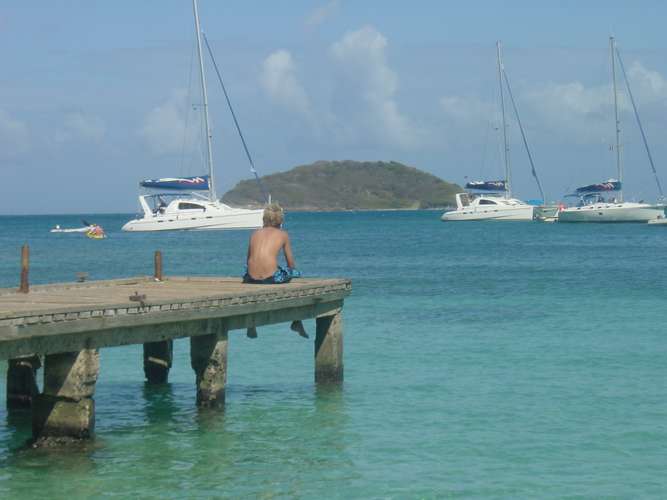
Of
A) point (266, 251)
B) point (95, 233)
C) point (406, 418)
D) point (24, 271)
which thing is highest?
point (266, 251)

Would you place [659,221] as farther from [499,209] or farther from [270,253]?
[270,253]

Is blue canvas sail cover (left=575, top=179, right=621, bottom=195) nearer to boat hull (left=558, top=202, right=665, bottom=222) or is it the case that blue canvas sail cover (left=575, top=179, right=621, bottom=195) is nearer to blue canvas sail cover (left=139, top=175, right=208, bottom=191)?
boat hull (left=558, top=202, right=665, bottom=222)

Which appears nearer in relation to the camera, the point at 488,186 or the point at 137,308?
the point at 137,308

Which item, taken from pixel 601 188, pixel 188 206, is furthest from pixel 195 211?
pixel 601 188

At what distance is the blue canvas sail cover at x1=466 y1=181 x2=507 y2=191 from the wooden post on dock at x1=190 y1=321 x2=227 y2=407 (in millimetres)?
105771

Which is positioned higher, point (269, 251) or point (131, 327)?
point (269, 251)

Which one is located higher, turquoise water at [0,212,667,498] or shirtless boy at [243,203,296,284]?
shirtless boy at [243,203,296,284]

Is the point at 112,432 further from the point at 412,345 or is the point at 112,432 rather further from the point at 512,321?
the point at 512,321

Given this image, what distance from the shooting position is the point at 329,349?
57.1 ft

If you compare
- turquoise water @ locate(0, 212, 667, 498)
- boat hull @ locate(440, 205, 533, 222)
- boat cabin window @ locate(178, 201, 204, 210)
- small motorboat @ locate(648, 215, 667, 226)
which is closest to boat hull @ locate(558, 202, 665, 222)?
small motorboat @ locate(648, 215, 667, 226)

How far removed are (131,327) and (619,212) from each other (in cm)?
9818

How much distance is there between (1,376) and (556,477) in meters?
9.27

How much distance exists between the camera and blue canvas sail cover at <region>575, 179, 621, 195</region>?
102744mm

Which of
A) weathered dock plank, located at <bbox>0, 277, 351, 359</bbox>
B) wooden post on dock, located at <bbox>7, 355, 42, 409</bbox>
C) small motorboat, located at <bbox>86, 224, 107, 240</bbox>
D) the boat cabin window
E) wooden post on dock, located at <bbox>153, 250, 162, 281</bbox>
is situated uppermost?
the boat cabin window
